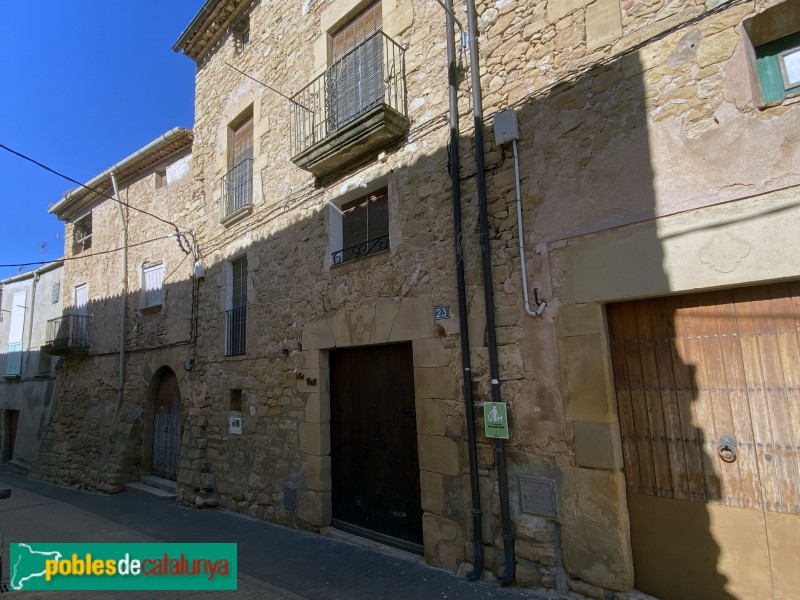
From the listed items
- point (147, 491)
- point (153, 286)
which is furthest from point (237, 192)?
point (147, 491)

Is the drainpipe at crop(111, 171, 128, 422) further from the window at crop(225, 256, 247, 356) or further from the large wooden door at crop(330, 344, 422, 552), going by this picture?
the large wooden door at crop(330, 344, 422, 552)

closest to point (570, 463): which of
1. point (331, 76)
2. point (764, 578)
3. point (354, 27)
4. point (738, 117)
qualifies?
point (764, 578)

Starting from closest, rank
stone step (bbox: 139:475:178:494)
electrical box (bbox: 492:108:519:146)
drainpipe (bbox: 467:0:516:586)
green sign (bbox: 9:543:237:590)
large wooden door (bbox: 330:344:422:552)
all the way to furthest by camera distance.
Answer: drainpipe (bbox: 467:0:516:586) → electrical box (bbox: 492:108:519:146) → green sign (bbox: 9:543:237:590) → large wooden door (bbox: 330:344:422:552) → stone step (bbox: 139:475:178:494)

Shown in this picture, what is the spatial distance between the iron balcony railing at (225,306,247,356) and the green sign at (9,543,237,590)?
2.90 metres

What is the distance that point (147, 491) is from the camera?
29.4 ft

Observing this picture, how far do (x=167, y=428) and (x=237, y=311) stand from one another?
3.63m

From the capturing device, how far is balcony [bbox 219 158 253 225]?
779cm

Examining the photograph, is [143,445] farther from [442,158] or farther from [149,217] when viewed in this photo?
[442,158]

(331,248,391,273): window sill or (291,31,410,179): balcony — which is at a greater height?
(291,31,410,179): balcony

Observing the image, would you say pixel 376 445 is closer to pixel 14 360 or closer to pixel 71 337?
pixel 71 337

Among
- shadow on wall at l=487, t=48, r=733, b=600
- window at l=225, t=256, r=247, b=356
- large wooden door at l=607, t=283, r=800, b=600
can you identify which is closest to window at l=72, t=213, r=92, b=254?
window at l=225, t=256, r=247, b=356

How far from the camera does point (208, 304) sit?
840 centimetres

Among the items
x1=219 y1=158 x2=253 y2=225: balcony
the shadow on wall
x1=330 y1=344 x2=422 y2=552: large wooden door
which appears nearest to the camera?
the shadow on wall

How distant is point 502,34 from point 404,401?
3.71 meters
